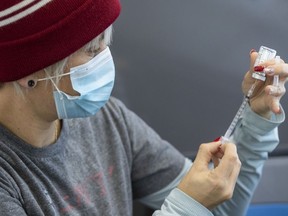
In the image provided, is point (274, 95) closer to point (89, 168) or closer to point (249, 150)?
point (249, 150)

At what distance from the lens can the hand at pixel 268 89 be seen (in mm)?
1116

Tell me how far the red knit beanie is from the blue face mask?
60 mm

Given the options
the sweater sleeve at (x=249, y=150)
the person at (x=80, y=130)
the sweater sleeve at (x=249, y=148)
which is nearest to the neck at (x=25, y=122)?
the person at (x=80, y=130)

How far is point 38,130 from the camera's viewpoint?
1190mm

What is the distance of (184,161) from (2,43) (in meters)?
0.62

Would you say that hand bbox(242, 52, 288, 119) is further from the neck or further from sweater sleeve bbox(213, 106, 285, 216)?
the neck

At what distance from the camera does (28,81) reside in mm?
1115

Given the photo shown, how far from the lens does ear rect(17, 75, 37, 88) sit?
3.65 feet

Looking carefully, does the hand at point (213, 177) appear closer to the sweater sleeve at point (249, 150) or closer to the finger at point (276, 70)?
the sweater sleeve at point (249, 150)

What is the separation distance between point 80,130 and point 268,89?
46 centimetres

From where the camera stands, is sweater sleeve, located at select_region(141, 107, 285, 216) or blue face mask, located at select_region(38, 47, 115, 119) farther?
sweater sleeve, located at select_region(141, 107, 285, 216)

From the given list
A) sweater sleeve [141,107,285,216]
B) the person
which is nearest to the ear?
the person

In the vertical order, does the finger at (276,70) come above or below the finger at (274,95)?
above

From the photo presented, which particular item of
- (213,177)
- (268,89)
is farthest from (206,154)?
(268,89)
